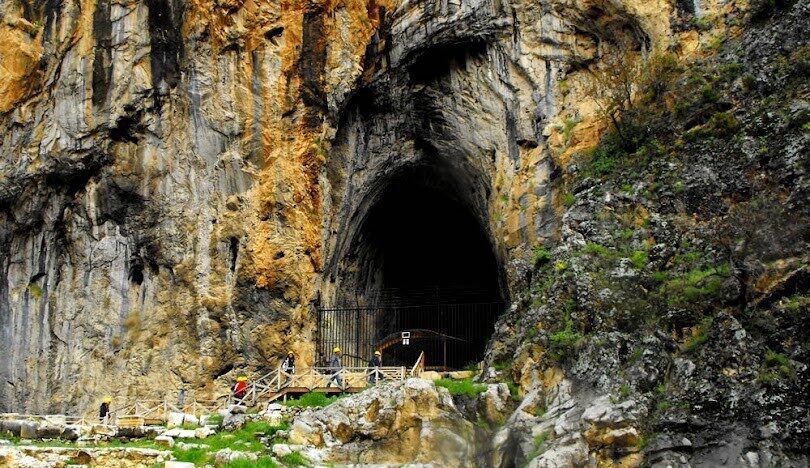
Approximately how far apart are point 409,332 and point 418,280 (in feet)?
16.5

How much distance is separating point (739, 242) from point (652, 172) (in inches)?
123

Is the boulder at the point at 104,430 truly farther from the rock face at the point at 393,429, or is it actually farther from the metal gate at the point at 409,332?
the metal gate at the point at 409,332

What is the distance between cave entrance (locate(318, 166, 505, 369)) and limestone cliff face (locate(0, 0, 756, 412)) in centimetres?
62

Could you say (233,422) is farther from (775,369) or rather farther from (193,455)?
(775,369)

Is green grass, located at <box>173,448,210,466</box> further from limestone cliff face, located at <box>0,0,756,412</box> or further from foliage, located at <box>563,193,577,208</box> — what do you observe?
foliage, located at <box>563,193,577,208</box>

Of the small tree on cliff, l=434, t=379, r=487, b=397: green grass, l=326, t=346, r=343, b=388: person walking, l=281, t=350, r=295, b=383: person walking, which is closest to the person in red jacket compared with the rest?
l=281, t=350, r=295, b=383: person walking

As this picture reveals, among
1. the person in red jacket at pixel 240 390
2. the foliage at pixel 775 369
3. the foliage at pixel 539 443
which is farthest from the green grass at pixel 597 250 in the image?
the person in red jacket at pixel 240 390

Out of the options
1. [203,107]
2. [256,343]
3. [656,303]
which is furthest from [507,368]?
[203,107]

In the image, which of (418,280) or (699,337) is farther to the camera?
(418,280)

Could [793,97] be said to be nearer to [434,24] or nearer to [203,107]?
[434,24]

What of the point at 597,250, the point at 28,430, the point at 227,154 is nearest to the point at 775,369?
the point at 597,250

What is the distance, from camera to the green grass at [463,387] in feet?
54.7

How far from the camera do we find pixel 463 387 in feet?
55.3

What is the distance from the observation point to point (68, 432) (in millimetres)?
16625
